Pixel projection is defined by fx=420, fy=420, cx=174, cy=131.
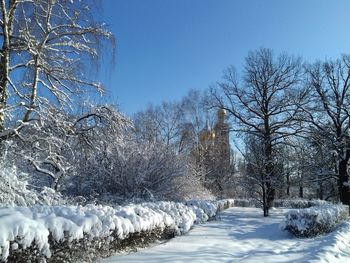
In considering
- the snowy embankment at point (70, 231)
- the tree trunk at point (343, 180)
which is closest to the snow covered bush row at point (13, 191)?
the snowy embankment at point (70, 231)

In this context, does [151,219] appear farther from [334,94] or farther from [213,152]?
[213,152]

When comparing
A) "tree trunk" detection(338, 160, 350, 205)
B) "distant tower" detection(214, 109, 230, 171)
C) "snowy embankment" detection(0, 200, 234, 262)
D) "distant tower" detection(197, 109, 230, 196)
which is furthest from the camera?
"distant tower" detection(214, 109, 230, 171)

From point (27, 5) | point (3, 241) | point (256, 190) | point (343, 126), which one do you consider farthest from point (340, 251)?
point (343, 126)

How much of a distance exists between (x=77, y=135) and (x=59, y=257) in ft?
21.0

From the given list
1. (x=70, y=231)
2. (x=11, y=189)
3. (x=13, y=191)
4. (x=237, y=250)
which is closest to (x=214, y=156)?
(x=237, y=250)

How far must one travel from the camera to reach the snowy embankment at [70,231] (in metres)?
5.59

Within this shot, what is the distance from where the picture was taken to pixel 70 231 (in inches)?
260

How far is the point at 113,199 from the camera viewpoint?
60.3ft

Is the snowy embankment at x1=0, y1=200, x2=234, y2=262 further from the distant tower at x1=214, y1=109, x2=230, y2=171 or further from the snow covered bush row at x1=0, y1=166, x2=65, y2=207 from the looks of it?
the distant tower at x1=214, y1=109, x2=230, y2=171

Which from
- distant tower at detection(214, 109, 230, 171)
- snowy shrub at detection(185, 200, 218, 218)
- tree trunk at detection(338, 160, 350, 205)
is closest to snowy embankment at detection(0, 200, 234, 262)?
snowy shrub at detection(185, 200, 218, 218)

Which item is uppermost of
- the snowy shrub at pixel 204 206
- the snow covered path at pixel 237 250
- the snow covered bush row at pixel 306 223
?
the snowy shrub at pixel 204 206

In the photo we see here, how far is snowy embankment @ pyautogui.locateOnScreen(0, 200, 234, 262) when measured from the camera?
5.59 meters

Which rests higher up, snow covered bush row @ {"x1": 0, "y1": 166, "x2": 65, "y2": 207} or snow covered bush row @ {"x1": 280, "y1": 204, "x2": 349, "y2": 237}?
snow covered bush row @ {"x1": 0, "y1": 166, "x2": 65, "y2": 207}

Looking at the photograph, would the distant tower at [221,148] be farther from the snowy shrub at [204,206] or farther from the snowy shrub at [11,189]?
the snowy shrub at [11,189]
